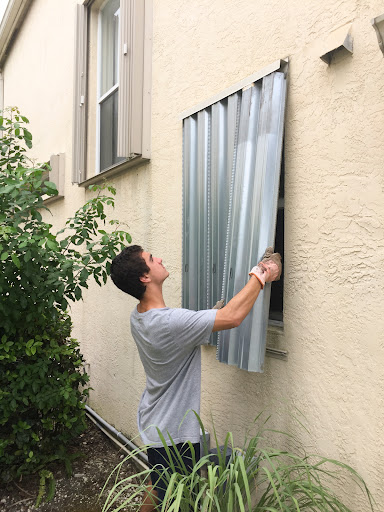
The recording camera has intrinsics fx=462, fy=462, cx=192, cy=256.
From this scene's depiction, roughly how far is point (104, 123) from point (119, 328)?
240 cm

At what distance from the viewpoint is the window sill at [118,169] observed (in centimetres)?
407

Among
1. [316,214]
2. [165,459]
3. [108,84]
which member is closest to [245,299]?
[316,214]

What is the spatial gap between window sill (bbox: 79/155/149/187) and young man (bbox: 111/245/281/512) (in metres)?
1.56

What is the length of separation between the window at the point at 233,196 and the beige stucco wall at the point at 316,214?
13cm

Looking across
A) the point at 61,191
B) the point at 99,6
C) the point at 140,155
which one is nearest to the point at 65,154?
the point at 61,191

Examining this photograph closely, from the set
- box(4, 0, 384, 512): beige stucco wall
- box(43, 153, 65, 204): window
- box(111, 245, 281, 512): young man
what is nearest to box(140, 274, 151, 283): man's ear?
box(111, 245, 281, 512): young man

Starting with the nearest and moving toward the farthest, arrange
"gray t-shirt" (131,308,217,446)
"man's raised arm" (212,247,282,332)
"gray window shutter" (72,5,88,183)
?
Result: "man's raised arm" (212,247,282,332) < "gray t-shirt" (131,308,217,446) < "gray window shutter" (72,5,88,183)

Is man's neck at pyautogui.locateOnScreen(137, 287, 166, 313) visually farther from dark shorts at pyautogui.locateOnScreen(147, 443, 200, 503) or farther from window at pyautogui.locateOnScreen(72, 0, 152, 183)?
window at pyautogui.locateOnScreen(72, 0, 152, 183)

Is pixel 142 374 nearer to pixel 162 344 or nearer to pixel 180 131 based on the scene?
pixel 162 344

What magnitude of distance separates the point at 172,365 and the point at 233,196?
3.43 ft

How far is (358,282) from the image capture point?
2164mm

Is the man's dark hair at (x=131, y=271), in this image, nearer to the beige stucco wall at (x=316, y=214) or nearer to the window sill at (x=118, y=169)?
the beige stucco wall at (x=316, y=214)

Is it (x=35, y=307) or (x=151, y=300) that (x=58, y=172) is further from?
(x=151, y=300)

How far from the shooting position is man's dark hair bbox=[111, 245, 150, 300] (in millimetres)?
2605
